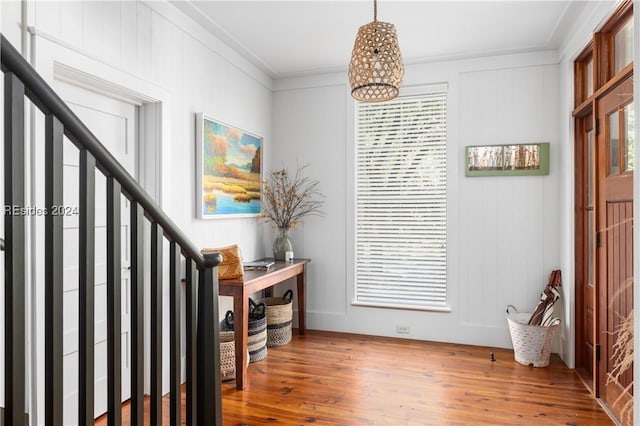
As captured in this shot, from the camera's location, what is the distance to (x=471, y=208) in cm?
394

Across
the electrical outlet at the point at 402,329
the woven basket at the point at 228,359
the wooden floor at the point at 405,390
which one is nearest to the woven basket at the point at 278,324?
the wooden floor at the point at 405,390

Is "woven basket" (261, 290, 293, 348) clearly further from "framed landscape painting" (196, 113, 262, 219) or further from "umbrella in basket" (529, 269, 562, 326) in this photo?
"umbrella in basket" (529, 269, 562, 326)

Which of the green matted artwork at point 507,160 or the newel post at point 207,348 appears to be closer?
the newel post at point 207,348

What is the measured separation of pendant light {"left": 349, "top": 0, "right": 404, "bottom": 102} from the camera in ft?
7.61

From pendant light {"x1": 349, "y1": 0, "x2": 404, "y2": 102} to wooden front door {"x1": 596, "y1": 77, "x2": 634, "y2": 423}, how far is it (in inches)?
52.2

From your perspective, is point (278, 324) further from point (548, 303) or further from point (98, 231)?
point (548, 303)

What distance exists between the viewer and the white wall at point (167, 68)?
2090 millimetres

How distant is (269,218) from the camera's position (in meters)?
4.38

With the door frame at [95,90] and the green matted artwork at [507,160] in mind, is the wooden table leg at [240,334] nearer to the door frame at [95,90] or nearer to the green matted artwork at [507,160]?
the door frame at [95,90]

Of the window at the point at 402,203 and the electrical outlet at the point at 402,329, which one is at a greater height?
the window at the point at 402,203

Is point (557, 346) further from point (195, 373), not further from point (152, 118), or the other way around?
point (152, 118)

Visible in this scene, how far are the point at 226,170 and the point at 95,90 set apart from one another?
4.14 ft

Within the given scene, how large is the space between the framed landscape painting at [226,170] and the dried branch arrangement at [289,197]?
18 cm

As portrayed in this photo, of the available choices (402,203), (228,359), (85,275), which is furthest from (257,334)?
(85,275)
